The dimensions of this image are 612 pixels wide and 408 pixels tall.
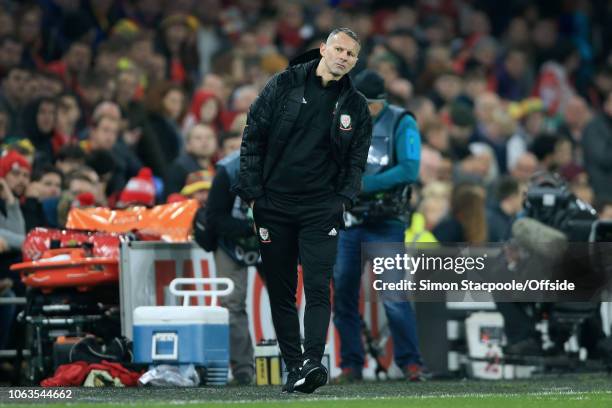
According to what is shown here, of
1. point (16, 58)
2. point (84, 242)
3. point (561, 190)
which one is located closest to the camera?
point (84, 242)

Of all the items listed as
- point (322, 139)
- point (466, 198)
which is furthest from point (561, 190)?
point (322, 139)

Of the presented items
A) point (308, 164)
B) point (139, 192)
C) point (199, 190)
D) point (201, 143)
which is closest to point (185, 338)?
point (308, 164)

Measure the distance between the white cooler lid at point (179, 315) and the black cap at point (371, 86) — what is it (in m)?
2.02

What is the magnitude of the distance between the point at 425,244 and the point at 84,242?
114 inches

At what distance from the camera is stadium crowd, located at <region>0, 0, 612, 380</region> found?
54.0 feet

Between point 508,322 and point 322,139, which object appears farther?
point 508,322

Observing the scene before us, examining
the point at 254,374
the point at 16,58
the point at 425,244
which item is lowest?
the point at 254,374

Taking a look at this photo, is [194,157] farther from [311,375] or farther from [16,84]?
[311,375]

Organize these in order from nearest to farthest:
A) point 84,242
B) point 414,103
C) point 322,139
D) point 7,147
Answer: point 322,139
point 84,242
point 7,147
point 414,103

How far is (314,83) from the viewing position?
1191 centimetres

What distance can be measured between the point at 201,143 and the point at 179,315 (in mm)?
4043

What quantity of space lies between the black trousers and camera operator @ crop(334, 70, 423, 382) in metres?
1.91

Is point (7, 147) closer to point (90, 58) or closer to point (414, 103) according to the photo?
point (90, 58)

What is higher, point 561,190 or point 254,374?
point 561,190
